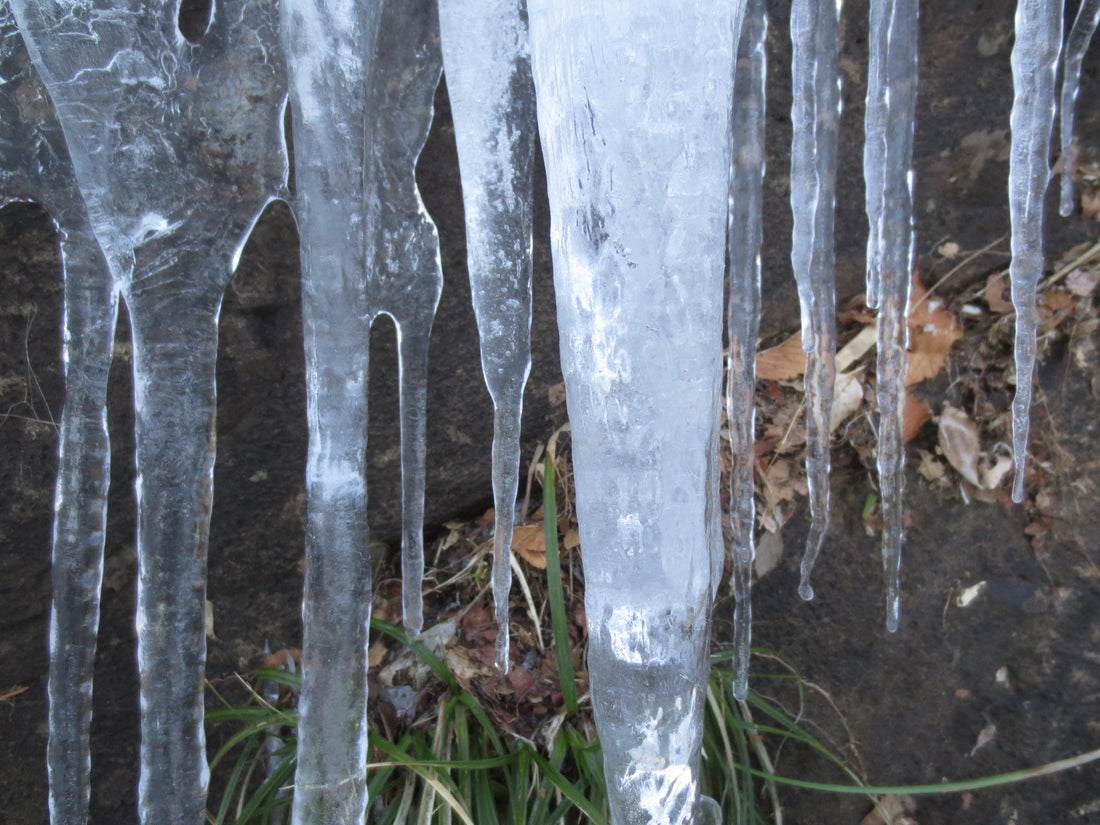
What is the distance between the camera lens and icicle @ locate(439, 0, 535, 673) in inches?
38.4

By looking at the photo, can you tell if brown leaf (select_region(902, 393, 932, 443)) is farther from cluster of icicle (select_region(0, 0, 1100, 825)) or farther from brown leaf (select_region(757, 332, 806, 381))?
cluster of icicle (select_region(0, 0, 1100, 825))

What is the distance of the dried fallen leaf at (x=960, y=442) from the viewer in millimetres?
1636

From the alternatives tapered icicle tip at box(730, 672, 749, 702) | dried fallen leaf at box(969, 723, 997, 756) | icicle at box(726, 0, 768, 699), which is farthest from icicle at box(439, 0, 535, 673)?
dried fallen leaf at box(969, 723, 997, 756)

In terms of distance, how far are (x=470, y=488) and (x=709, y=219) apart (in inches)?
36.9

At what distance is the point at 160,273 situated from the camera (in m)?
0.88

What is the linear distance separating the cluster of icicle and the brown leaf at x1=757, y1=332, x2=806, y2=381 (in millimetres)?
530

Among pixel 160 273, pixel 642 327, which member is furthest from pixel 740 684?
pixel 160 273

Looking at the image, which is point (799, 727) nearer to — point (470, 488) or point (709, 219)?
point (470, 488)

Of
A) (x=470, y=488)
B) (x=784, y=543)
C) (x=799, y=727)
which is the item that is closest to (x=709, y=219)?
(x=470, y=488)

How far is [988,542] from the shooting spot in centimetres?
161

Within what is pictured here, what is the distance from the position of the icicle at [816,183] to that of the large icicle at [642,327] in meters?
0.39

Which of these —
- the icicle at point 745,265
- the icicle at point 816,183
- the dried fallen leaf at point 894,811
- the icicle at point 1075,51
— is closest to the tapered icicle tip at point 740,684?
the icicle at point 745,265

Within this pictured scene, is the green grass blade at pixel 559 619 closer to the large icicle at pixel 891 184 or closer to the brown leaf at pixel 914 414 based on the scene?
the large icicle at pixel 891 184

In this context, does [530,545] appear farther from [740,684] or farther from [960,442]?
[960,442]
